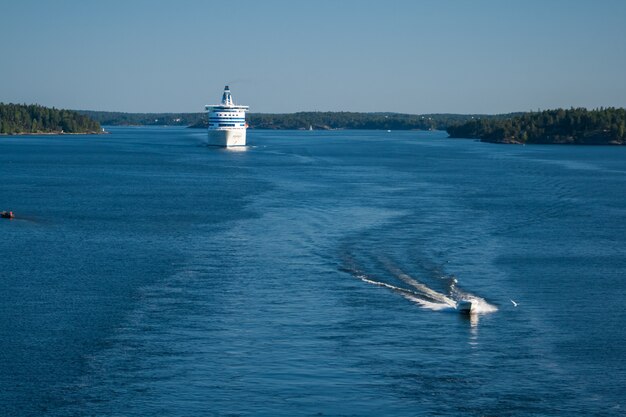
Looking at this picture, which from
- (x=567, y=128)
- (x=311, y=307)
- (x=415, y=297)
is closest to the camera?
(x=311, y=307)

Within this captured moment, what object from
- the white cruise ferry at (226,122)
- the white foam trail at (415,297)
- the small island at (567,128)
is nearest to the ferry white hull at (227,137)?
the white cruise ferry at (226,122)

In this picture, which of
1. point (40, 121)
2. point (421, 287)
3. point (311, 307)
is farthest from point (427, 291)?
point (40, 121)

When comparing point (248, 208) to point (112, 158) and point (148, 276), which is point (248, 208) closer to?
point (148, 276)

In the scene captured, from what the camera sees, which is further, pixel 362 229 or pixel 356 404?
pixel 362 229

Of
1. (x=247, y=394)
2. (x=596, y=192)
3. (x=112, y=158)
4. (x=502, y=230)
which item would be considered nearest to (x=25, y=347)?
(x=247, y=394)

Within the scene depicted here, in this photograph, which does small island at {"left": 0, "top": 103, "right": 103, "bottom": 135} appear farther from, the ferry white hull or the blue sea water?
the blue sea water

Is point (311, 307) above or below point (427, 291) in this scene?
below

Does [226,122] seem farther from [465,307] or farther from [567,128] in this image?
[465,307]
